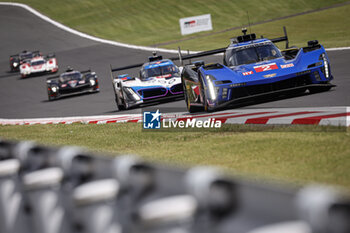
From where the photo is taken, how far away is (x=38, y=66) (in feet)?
117

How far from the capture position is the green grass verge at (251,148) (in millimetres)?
5707

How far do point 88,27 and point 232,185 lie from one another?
5385cm

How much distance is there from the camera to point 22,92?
1133 inches

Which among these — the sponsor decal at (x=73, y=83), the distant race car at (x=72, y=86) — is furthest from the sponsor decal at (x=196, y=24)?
the sponsor decal at (x=73, y=83)

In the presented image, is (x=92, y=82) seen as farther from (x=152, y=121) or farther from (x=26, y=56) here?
(x=26, y=56)

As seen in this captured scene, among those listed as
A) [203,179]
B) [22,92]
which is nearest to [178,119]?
[203,179]

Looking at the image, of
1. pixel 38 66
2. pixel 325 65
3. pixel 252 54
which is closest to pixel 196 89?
pixel 252 54

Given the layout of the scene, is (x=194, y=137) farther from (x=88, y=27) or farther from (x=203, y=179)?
(x=88, y=27)

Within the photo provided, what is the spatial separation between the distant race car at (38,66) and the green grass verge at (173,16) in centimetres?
860

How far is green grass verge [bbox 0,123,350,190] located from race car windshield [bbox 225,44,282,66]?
8.93ft

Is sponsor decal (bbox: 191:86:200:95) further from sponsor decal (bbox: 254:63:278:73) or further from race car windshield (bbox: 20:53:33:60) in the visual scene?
race car windshield (bbox: 20:53:33:60)

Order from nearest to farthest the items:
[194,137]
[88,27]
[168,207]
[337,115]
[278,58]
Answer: [168,207] < [337,115] < [194,137] < [278,58] < [88,27]

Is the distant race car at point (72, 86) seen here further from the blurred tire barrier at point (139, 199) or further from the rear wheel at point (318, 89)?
the blurred tire barrier at point (139, 199)

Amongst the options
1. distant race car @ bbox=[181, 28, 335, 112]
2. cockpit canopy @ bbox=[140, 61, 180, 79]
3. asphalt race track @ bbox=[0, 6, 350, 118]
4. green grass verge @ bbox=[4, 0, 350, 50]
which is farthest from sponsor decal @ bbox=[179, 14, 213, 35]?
distant race car @ bbox=[181, 28, 335, 112]
